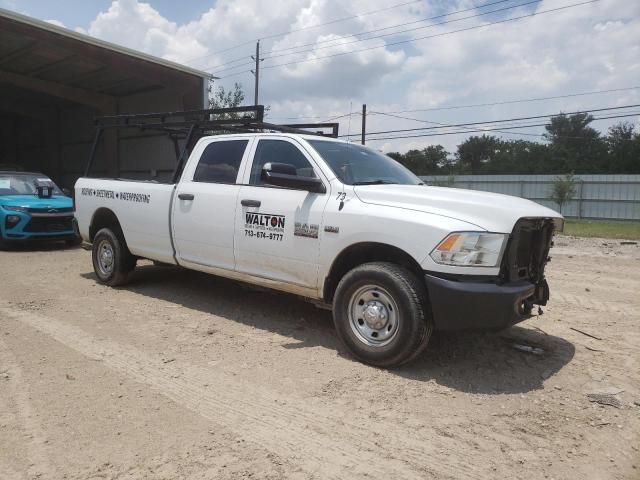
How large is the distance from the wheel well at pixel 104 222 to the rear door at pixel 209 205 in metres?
1.59

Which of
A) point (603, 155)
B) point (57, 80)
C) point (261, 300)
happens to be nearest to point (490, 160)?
point (603, 155)

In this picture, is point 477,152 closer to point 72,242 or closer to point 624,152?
point 624,152

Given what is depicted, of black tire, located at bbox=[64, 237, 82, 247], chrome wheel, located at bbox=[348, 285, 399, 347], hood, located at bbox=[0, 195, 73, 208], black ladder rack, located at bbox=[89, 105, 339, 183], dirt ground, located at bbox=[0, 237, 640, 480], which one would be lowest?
dirt ground, located at bbox=[0, 237, 640, 480]

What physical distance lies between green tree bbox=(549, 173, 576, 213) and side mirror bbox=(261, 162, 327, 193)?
32120mm

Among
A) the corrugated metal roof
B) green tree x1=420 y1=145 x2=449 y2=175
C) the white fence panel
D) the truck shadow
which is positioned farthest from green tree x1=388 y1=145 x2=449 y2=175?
the truck shadow

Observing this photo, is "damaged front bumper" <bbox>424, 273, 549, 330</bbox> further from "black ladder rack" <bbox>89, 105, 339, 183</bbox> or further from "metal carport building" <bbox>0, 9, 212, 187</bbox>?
"metal carport building" <bbox>0, 9, 212, 187</bbox>

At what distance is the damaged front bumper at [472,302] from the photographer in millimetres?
3688

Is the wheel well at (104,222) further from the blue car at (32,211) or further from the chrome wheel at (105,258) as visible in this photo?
the blue car at (32,211)

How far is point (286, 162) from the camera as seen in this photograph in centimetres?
502

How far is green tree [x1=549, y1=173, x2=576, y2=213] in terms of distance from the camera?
1283 inches

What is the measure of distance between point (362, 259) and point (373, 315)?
0.57 meters

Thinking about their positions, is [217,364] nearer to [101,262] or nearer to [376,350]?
[376,350]

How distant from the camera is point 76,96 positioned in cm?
2208

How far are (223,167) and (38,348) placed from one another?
2519 millimetres
